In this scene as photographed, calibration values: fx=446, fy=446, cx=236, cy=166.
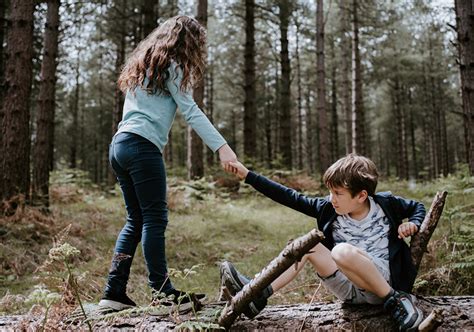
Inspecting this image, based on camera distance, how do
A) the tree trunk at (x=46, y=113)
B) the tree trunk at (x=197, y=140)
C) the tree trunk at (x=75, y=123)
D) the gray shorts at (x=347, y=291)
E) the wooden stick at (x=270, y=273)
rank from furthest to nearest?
the tree trunk at (x=75, y=123) → the tree trunk at (x=197, y=140) → the tree trunk at (x=46, y=113) → the gray shorts at (x=347, y=291) → the wooden stick at (x=270, y=273)

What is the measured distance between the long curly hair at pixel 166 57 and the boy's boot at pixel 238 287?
4.25ft

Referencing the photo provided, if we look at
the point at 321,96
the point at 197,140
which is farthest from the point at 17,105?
the point at 321,96

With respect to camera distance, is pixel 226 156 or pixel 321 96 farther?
pixel 321 96

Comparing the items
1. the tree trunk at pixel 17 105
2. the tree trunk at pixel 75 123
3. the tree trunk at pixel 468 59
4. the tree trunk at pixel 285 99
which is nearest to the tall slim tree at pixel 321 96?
the tree trunk at pixel 285 99

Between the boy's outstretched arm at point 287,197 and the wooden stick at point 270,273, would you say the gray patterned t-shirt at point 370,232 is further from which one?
the wooden stick at point 270,273

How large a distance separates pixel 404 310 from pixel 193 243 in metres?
4.19

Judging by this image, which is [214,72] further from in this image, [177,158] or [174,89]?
[174,89]

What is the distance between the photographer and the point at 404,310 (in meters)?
2.56

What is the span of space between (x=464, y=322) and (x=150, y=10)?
34.8ft

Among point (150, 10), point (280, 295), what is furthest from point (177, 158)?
point (280, 295)

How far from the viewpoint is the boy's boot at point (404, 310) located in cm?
246

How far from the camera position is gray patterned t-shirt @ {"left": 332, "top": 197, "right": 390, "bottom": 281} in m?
2.96

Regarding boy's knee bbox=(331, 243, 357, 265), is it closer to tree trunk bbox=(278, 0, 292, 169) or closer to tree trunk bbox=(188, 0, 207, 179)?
tree trunk bbox=(188, 0, 207, 179)

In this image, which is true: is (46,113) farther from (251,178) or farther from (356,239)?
(356,239)
